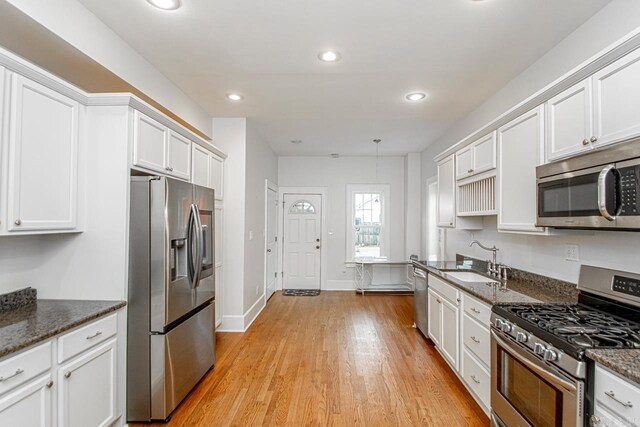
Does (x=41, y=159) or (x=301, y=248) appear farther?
(x=301, y=248)

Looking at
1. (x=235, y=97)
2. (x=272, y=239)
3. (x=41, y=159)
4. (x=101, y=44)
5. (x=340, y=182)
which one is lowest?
(x=272, y=239)

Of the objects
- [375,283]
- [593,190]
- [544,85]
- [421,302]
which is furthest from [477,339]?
[375,283]

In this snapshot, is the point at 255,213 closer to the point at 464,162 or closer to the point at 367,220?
the point at 367,220

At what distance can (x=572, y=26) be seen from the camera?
2.13 m

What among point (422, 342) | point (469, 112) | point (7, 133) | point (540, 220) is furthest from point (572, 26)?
point (7, 133)

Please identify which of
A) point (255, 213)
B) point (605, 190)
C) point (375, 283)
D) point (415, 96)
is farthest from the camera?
point (375, 283)

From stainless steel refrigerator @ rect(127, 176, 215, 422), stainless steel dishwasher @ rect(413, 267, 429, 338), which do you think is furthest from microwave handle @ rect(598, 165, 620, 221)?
stainless steel refrigerator @ rect(127, 176, 215, 422)

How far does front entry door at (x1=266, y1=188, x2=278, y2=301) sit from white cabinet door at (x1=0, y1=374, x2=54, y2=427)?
400 centimetres

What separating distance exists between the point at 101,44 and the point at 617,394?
325 centimetres

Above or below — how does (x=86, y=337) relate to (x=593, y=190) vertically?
below

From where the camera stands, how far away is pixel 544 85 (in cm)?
251

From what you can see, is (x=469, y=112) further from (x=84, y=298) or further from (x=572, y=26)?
(x=84, y=298)

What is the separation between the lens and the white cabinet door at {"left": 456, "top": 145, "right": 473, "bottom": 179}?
3.11m

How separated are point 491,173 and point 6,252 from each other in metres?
3.47
